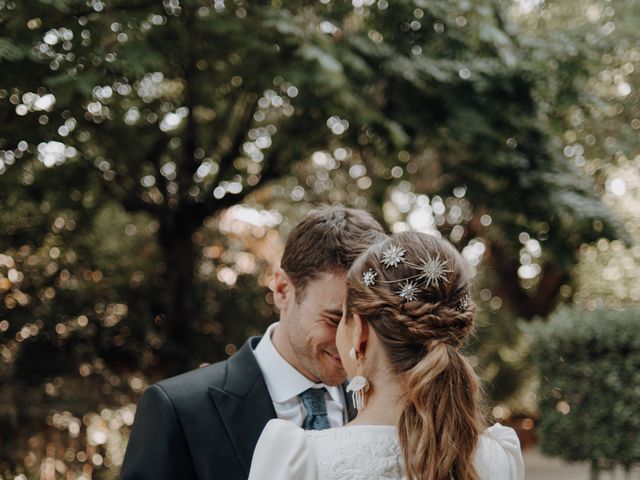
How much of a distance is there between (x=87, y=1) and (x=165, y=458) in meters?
3.00

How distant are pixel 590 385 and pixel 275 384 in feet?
15.2

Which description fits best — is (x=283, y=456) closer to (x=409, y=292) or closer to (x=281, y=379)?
(x=409, y=292)

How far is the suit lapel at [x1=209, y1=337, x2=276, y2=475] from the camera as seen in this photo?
236 cm

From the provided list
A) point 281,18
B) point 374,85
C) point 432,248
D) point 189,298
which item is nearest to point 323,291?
point 432,248

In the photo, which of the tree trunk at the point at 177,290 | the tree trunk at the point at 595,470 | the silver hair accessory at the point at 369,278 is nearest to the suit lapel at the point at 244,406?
the silver hair accessory at the point at 369,278

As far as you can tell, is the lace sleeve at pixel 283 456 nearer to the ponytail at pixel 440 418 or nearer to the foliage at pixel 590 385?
the ponytail at pixel 440 418

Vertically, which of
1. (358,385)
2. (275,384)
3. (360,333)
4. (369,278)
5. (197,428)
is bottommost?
(197,428)

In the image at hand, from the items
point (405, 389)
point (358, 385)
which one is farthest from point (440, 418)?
point (358, 385)

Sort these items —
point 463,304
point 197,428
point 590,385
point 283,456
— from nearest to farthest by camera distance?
1. point 283,456
2. point 463,304
3. point 197,428
4. point 590,385

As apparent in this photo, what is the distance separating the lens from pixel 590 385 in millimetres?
6355

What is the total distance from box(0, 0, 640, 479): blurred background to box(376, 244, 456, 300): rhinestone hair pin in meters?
2.69

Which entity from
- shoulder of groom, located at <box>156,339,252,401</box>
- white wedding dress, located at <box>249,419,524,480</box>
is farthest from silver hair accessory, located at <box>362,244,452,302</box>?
shoulder of groom, located at <box>156,339,252,401</box>

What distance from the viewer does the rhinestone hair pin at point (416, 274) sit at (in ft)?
5.96

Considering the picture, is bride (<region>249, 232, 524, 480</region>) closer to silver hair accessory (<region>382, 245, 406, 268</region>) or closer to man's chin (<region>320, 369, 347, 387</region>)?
silver hair accessory (<region>382, 245, 406, 268</region>)
